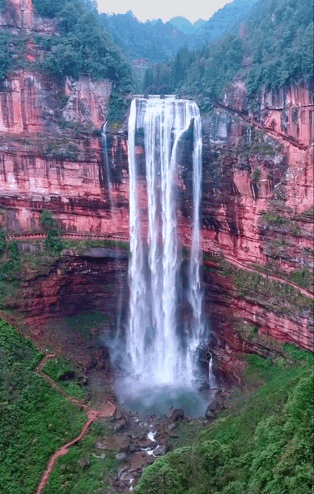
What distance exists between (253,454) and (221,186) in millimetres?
10005

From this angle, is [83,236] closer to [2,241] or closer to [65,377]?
[2,241]

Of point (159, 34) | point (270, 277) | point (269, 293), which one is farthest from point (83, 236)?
point (159, 34)

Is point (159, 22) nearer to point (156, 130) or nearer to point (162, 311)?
point (156, 130)

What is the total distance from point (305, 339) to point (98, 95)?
12435 millimetres

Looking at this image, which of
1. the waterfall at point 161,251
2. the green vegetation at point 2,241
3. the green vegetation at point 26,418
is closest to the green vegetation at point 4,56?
the waterfall at point 161,251

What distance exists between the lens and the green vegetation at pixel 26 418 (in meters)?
13.5

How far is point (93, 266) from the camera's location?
67.5 ft

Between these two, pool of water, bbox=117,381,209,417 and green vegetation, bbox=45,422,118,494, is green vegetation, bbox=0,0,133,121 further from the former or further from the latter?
green vegetation, bbox=45,422,118,494

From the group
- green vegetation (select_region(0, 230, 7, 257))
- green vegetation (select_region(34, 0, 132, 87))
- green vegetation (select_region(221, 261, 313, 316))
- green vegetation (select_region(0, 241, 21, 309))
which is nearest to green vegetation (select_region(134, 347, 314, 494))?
green vegetation (select_region(221, 261, 313, 316))

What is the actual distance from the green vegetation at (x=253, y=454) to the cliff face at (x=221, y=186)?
11.2 feet

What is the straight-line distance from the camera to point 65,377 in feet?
58.9

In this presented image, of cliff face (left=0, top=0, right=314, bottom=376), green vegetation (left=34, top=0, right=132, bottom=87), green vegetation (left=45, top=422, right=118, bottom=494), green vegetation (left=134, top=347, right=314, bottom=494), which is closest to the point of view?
green vegetation (left=134, top=347, right=314, bottom=494)

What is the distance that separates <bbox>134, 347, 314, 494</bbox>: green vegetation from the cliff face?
342 cm

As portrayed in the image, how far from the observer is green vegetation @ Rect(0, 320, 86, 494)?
44.3 feet
